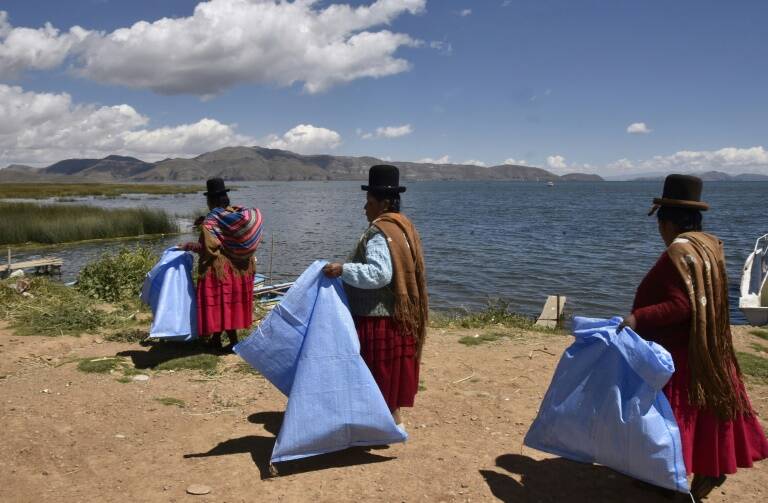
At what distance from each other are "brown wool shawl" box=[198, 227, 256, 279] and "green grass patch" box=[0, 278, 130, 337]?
253cm

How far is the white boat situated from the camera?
1332 centimetres

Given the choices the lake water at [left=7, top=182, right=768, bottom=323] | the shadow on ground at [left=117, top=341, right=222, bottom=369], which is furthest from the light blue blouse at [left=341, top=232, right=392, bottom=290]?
the lake water at [left=7, top=182, right=768, bottom=323]

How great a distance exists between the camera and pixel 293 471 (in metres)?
4.05

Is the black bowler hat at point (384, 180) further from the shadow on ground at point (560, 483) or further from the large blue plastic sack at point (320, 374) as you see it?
the shadow on ground at point (560, 483)

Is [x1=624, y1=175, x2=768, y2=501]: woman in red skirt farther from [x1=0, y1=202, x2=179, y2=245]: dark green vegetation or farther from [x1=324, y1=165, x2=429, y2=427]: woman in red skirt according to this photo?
[x1=0, y1=202, x2=179, y2=245]: dark green vegetation

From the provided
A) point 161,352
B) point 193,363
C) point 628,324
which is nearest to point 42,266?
point 161,352

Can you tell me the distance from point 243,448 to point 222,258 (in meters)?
2.65

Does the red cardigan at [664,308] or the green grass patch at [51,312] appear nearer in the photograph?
the red cardigan at [664,308]

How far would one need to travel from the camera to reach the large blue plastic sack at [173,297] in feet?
21.0

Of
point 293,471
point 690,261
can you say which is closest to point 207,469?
point 293,471

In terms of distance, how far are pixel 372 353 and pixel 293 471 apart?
3.26ft

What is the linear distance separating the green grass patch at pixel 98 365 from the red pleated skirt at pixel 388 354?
140 inches

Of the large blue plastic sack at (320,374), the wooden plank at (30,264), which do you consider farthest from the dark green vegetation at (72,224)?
the large blue plastic sack at (320,374)

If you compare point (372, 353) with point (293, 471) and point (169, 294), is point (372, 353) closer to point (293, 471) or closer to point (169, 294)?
point (293, 471)
